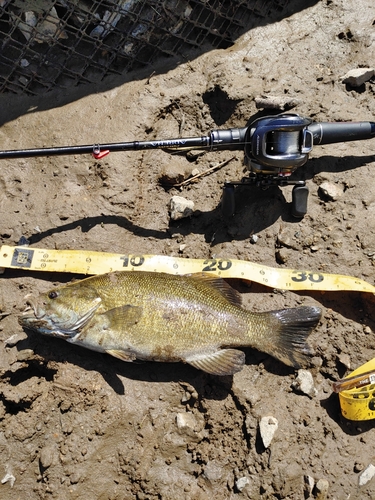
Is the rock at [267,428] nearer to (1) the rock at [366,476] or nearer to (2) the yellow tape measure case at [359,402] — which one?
(2) the yellow tape measure case at [359,402]

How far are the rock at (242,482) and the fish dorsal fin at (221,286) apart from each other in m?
1.50

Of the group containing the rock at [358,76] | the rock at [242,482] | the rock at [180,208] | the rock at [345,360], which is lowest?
the rock at [242,482]

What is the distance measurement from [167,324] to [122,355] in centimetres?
48

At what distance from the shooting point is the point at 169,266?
14.1 ft

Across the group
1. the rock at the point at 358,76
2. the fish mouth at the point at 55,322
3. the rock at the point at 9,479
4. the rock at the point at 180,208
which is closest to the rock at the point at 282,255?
the rock at the point at 180,208

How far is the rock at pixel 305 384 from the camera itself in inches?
153

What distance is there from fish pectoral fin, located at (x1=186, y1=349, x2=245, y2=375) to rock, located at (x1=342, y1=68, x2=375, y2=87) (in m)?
3.22

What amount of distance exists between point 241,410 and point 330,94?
3.50 m

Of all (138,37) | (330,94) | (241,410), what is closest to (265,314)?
(241,410)

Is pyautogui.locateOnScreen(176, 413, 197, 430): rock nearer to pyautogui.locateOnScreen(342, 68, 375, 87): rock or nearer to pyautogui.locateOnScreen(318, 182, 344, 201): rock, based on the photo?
pyautogui.locateOnScreen(318, 182, 344, 201): rock

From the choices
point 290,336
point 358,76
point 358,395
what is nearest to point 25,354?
point 290,336

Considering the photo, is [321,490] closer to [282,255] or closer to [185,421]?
[185,421]

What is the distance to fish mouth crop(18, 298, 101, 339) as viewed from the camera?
380 centimetres

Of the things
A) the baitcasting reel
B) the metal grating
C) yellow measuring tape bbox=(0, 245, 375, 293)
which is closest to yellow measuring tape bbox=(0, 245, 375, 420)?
yellow measuring tape bbox=(0, 245, 375, 293)
